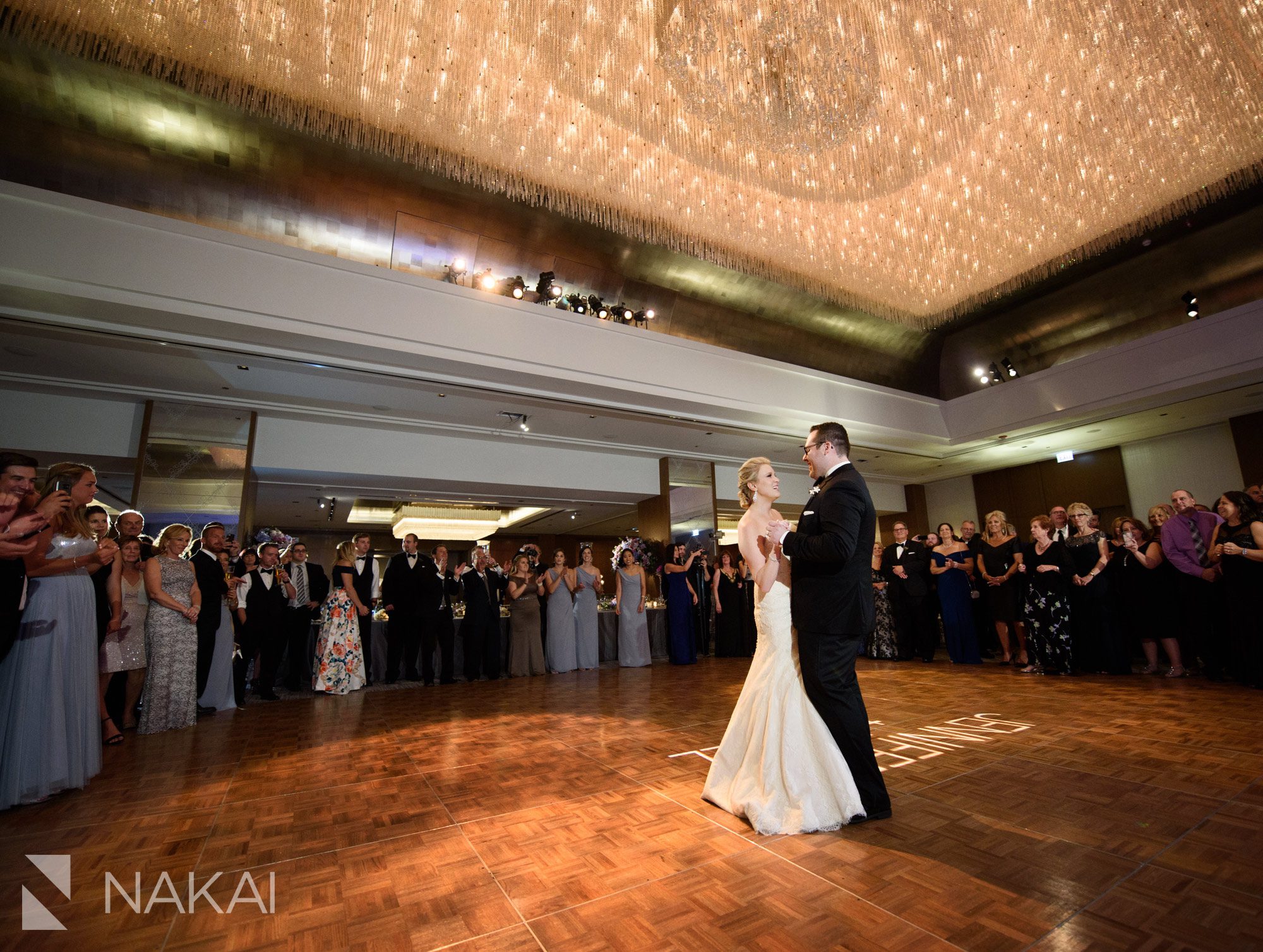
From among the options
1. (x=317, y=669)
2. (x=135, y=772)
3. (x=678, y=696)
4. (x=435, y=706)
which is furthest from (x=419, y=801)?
(x=317, y=669)

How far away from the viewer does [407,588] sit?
21.8ft

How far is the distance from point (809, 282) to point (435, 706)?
17.9 ft

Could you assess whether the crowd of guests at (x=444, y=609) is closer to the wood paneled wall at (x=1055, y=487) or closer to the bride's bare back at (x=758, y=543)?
the bride's bare back at (x=758, y=543)

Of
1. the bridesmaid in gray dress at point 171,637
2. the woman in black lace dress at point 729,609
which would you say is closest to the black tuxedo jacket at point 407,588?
the bridesmaid in gray dress at point 171,637

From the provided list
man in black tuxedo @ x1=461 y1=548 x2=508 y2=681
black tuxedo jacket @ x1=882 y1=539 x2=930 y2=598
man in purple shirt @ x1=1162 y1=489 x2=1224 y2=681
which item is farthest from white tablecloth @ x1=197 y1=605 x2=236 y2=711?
man in purple shirt @ x1=1162 y1=489 x2=1224 y2=681

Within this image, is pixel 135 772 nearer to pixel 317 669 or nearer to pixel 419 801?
pixel 419 801

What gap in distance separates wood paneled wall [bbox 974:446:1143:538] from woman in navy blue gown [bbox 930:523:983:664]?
5744 millimetres

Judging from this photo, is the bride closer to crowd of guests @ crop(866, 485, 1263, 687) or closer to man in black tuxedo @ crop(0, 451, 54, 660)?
crowd of guests @ crop(866, 485, 1263, 687)

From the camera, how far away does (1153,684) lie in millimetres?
5070

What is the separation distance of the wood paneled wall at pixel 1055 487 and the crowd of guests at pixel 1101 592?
5.50 metres

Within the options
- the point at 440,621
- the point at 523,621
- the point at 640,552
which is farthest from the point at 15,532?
the point at 640,552

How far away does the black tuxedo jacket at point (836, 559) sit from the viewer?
2363 millimetres

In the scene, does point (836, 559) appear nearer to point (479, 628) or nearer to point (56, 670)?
point (56, 670)

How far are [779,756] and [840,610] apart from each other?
0.64 metres
